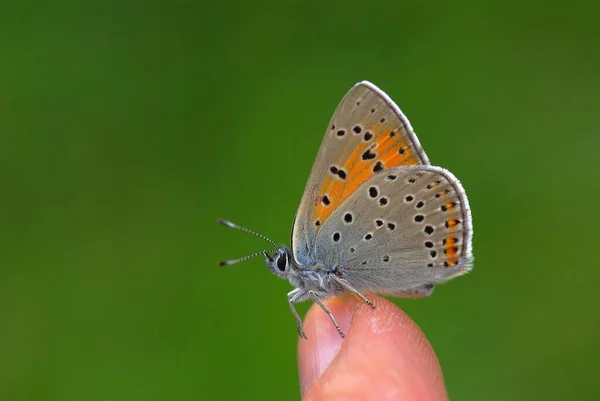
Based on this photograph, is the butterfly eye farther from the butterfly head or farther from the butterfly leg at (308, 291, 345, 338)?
the butterfly leg at (308, 291, 345, 338)

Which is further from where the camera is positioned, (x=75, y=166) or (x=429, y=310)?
(x=75, y=166)

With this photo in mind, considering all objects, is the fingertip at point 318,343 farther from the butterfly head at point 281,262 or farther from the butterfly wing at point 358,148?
the butterfly wing at point 358,148

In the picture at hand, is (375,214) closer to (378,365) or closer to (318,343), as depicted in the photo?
(318,343)

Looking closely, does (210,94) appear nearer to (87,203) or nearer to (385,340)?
(87,203)

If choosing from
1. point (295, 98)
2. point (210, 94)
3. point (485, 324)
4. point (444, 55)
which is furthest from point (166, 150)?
point (485, 324)

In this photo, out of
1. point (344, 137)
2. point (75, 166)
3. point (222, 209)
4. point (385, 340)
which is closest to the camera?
point (385, 340)

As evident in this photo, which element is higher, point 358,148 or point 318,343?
point 358,148

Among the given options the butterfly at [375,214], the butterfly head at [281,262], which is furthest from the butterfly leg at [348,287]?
the butterfly head at [281,262]

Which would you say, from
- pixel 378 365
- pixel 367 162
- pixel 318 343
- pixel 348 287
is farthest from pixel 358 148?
pixel 378 365
